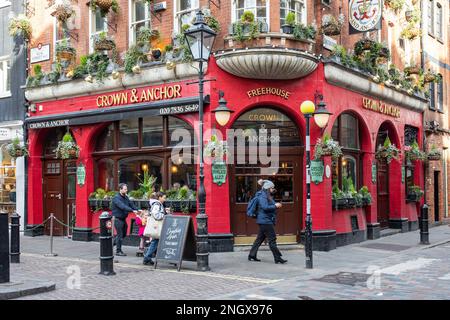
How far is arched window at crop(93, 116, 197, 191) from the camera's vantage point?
15.5 metres

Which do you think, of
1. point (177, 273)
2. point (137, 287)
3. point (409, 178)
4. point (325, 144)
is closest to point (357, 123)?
point (325, 144)

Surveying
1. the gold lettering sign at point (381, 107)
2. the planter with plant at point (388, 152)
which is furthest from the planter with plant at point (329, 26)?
the planter with plant at point (388, 152)

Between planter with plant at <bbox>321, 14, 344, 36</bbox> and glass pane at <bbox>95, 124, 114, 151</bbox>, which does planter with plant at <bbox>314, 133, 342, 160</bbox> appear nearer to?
planter with plant at <bbox>321, 14, 344, 36</bbox>

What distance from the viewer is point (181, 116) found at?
49.8 feet

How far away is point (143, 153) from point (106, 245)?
5.68 metres

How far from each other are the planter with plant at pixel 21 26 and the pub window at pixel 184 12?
6.51m

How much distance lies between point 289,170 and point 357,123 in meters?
3.85

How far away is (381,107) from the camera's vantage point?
1886cm

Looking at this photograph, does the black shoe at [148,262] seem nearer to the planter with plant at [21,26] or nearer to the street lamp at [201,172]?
the street lamp at [201,172]

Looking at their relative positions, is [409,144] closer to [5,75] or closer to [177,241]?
[177,241]

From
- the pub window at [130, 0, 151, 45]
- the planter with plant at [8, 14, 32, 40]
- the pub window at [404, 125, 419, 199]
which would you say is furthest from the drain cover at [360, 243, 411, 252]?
the planter with plant at [8, 14, 32, 40]

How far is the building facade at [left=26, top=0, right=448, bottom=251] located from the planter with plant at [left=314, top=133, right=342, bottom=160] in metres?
0.25

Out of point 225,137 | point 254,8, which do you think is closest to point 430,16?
point 254,8
